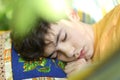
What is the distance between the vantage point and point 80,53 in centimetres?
55

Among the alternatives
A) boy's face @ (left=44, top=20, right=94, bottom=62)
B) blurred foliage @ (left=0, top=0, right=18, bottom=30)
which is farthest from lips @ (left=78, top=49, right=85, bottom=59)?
blurred foliage @ (left=0, top=0, right=18, bottom=30)

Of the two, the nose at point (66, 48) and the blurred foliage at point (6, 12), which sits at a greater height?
the blurred foliage at point (6, 12)

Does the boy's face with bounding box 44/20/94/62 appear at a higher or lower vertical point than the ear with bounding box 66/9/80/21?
lower

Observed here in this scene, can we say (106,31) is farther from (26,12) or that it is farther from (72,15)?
(26,12)

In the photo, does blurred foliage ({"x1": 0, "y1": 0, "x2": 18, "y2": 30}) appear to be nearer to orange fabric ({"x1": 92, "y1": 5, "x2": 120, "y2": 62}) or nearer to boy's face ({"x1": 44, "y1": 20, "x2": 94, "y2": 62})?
boy's face ({"x1": 44, "y1": 20, "x2": 94, "y2": 62})

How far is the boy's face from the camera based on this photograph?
0.54m

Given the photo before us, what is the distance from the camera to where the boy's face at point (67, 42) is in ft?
1.77

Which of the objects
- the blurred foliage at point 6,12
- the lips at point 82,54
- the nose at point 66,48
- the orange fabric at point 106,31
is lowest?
the lips at point 82,54

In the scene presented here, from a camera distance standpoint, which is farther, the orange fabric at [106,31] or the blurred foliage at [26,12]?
the orange fabric at [106,31]

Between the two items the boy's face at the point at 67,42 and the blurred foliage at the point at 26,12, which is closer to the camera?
the blurred foliage at the point at 26,12


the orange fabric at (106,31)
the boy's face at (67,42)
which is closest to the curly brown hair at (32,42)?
the boy's face at (67,42)

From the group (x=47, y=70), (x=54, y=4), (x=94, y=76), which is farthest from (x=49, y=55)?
(x=94, y=76)

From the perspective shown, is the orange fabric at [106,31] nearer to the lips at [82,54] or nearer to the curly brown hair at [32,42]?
the lips at [82,54]

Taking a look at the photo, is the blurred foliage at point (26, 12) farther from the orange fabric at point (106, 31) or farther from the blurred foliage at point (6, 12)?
the orange fabric at point (106, 31)
